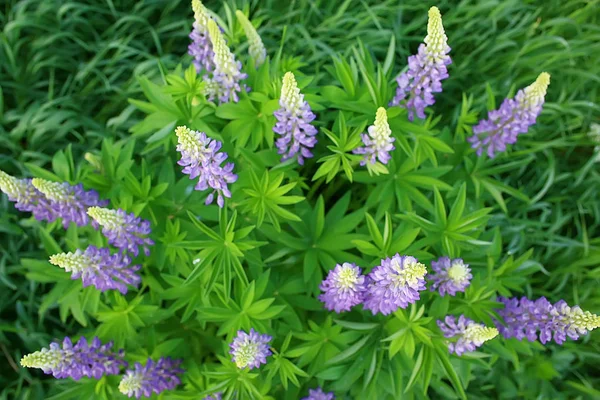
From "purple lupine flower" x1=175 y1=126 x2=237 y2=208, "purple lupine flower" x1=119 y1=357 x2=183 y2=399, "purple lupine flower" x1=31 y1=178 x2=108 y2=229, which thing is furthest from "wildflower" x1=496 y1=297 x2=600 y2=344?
"purple lupine flower" x1=31 y1=178 x2=108 y2=229

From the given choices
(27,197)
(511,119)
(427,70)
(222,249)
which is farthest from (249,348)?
(511,119)

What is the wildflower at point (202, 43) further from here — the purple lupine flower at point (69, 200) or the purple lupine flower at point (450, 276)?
the purple lupine flower at point (450, 276)

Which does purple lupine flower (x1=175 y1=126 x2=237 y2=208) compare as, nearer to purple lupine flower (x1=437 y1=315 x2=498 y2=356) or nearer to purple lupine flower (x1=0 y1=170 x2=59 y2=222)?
purple lupine flower (x1=0 y1=170 x2=59 y2=222)

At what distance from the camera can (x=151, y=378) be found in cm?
199

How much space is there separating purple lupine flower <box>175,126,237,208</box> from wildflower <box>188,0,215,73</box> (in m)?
0.50

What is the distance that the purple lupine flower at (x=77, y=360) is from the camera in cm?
177

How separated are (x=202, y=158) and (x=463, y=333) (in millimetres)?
1050

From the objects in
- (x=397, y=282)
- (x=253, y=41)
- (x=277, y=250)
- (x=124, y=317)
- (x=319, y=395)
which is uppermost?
(x=253, y=41)

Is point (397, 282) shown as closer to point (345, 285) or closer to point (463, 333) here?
point (345, 285)

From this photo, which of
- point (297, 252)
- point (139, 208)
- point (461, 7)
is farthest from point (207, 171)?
point (461, 7)

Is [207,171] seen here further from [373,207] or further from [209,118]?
[373,207]

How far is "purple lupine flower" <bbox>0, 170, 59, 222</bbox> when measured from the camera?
1.83m

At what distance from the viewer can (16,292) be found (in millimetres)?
2758

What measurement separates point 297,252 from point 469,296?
0.69 meters
